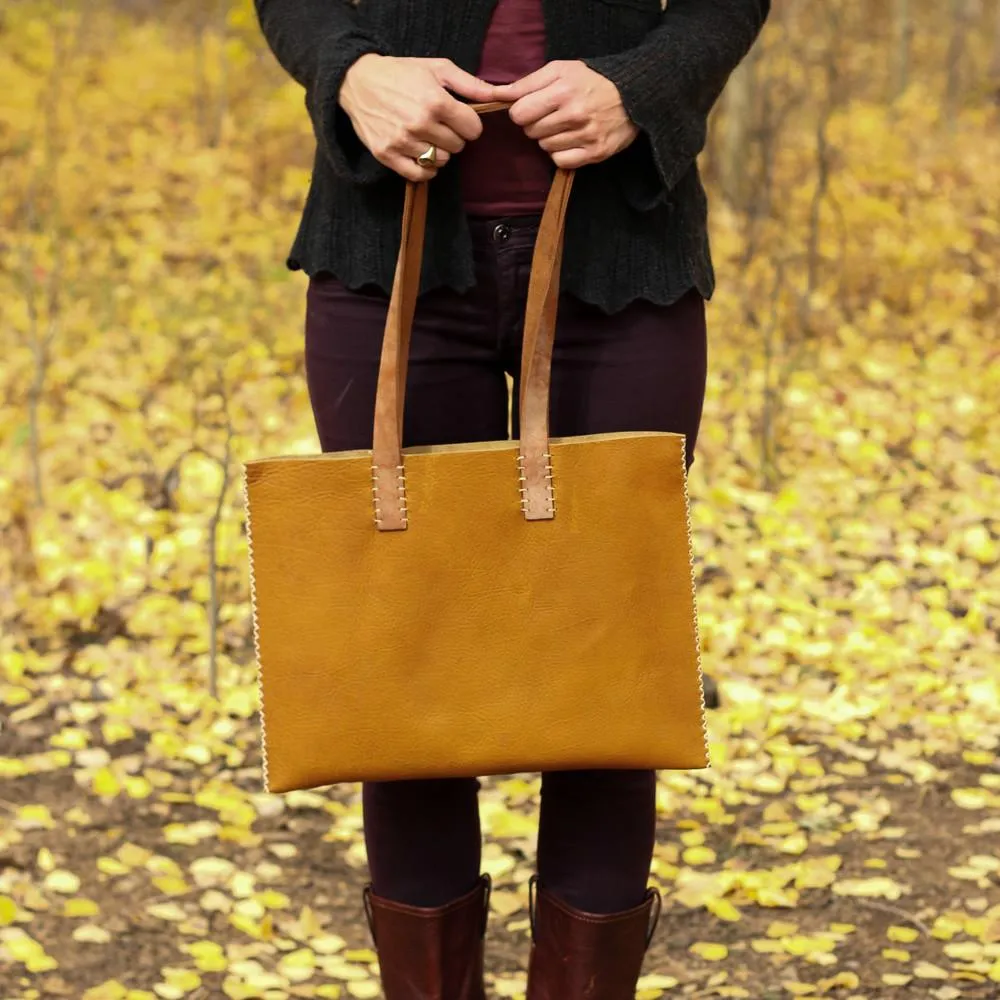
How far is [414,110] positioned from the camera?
147 cm

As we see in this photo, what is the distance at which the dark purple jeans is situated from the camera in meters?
1.63

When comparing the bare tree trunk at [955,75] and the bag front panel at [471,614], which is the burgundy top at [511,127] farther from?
the bare tree trunk at [955,75]

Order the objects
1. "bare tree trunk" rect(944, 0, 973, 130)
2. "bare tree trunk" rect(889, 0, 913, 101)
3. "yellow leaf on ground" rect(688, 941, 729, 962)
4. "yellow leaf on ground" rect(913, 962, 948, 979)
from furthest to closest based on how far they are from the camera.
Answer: "bare tree trunk" rect(889, 0, 913, 101) < "bare tree trunk" rect(944, 0, 973, 130) < "yellow leaf on ground" rect(688, 941, 729, 962) < "yellow leaf on ground" rect(913, 962, 948, 979)

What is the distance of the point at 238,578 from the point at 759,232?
2819 millimetres

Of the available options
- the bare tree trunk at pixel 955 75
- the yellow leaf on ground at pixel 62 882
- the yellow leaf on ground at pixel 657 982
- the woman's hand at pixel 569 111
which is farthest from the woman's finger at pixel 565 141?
the bare tree trunk at pixel 955 75

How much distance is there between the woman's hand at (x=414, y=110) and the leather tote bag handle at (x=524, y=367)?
0.11 feet

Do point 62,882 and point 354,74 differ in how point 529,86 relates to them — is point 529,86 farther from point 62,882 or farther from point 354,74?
point 62,882

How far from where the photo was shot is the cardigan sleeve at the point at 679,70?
1531 mm

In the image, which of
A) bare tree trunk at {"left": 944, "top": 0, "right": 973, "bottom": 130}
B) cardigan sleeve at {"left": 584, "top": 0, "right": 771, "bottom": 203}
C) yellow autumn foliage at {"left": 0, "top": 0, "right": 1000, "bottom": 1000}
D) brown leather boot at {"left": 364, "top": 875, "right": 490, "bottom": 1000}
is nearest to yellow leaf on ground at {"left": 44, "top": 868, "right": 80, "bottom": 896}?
yellow autumn foliage at {"left": 0, "top": 0, "right": 1000, "bottom": 1000}

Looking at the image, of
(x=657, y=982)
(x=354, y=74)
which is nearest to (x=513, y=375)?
(x=354, y=74)

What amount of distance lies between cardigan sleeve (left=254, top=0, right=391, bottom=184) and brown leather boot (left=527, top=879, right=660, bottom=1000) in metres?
0.90

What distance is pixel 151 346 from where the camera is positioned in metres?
5.58

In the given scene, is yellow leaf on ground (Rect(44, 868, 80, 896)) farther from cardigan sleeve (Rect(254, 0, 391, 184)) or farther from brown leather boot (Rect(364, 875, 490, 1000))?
cardigan sleeve (Rect(254, 0, 391, 184))

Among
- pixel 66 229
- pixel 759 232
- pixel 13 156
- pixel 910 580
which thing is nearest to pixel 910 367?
pixel 759 232
